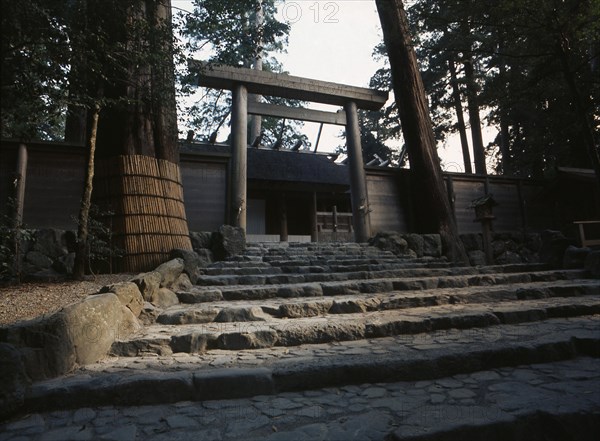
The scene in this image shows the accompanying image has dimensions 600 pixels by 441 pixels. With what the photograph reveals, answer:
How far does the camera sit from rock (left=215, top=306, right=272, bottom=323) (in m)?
3.44

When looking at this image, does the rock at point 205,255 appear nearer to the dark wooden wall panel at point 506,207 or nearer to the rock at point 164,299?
the rock at point 164,299

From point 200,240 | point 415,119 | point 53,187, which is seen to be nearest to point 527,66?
point 415,119

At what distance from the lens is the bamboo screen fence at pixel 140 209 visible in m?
4.92

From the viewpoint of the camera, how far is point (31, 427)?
1666 millimetres

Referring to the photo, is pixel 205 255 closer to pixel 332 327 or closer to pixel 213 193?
pixel 213 193

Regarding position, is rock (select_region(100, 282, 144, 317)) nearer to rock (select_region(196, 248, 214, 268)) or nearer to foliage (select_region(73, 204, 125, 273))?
foliage (select_region(73, 204, 125, 273))

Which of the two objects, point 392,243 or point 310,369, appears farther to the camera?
point 392,243

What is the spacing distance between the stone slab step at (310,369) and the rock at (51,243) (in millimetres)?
4357

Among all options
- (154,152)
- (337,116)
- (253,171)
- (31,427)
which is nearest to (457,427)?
(31,427)

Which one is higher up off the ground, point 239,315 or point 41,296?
point 41,296

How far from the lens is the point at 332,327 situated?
9.82 ft

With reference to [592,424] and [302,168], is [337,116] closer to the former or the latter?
[302,168]

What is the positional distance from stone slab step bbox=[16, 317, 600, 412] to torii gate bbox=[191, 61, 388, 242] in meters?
5.30

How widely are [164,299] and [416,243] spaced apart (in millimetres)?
6146
